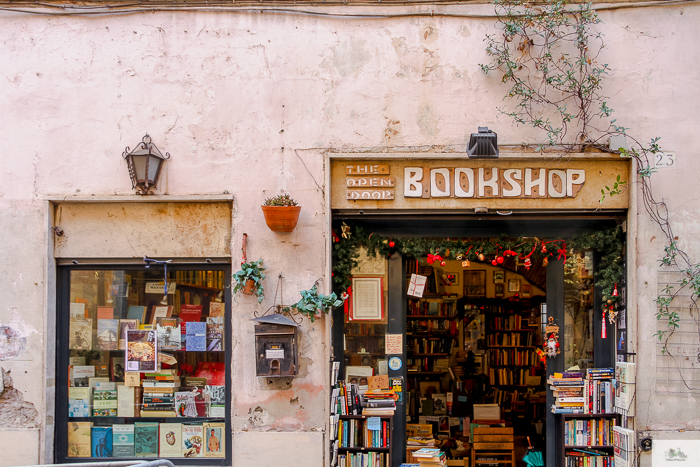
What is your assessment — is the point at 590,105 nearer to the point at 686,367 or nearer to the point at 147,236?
the point at 686,367

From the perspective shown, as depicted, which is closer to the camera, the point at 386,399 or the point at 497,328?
the point at 386,399

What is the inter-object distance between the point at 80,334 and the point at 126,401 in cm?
84

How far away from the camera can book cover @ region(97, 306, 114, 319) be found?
5918 millimetres

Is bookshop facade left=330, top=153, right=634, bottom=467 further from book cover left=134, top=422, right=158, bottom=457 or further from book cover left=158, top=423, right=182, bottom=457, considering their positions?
book cover left=134, top=422, right=158, bottom=457

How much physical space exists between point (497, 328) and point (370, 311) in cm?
396

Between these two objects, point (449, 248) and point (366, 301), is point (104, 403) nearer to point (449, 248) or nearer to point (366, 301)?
point (366, 301)

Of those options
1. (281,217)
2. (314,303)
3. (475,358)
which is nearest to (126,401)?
(314,303)

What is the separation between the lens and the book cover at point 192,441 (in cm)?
572

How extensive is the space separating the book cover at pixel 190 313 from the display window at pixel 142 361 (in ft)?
0.03

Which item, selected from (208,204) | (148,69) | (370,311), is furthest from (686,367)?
(148,69)

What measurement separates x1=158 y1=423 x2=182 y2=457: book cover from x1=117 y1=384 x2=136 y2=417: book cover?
347mm

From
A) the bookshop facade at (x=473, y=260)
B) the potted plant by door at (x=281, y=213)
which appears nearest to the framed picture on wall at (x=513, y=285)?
the bookshop facade at (x=473, y=260)

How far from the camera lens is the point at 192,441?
5730 millimetres

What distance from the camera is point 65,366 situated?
228 inches
